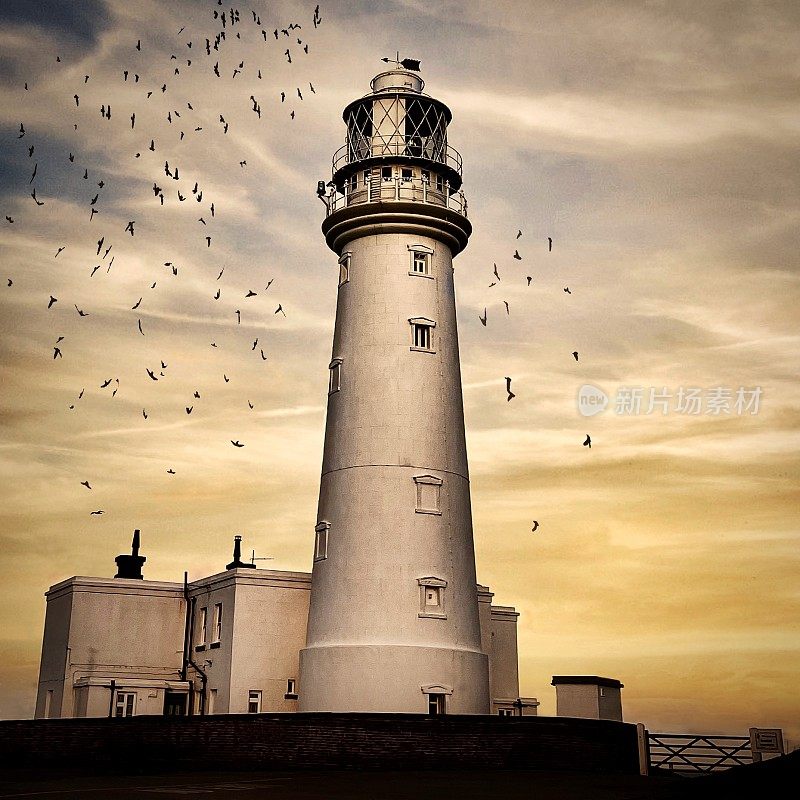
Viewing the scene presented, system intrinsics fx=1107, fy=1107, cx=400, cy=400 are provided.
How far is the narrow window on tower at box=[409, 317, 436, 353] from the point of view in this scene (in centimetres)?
3231

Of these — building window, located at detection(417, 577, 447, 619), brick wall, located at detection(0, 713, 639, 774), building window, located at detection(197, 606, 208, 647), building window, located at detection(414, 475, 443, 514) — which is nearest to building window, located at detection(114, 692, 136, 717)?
building window, located at detection(197, 606, 208, 647)

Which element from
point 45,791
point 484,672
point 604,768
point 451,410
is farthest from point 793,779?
point 451,410

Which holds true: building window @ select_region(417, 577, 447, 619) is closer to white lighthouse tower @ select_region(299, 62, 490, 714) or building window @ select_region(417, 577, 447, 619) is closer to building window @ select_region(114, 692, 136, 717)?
white lighthouse tower @ select_region(299, 62, 490, 714)

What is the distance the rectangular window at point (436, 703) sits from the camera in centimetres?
2973

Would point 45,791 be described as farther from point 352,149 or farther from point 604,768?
point 352,149

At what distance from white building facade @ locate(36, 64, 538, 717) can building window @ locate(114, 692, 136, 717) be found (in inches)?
1.6

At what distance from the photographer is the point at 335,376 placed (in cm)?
3303

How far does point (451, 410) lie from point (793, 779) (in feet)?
54.7

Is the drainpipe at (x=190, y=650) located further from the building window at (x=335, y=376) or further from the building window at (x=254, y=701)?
the building window at (x=335, y=376)

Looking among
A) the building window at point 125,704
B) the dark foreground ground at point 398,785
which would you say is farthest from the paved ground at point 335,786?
the building window at point 125,704

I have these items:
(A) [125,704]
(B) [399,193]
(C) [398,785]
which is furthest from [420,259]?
(C) [398,785]

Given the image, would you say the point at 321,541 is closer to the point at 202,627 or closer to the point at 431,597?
the point at 431,597

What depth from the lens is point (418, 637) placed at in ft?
99.0

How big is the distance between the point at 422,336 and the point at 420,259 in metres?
2.41
